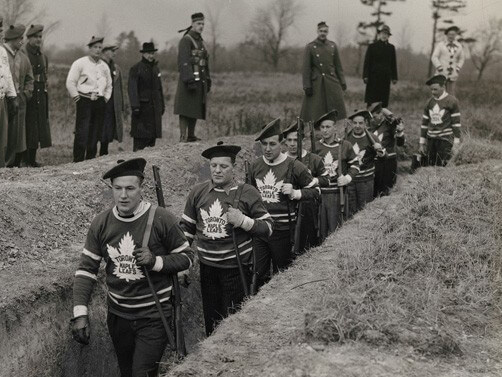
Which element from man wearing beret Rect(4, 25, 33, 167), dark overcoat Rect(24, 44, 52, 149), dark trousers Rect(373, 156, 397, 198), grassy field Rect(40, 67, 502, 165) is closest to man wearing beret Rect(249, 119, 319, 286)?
man wearing beret Rect(4, 25, 33, 167)

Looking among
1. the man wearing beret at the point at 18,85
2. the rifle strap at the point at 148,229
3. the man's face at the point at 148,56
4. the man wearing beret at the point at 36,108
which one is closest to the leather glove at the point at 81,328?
the rifle strap at the point at 148,229

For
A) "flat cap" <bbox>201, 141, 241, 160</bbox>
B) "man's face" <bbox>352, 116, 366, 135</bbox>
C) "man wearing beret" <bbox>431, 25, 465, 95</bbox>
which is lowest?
"man's face" <bbox>352, 116, 366, 135</bbox>

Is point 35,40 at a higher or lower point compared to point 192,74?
higher

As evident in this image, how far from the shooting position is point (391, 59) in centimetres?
1586

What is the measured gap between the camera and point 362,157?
11.4m

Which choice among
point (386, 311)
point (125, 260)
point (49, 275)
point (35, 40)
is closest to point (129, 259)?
point (125, 260)

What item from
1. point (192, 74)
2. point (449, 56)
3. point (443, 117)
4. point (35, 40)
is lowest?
point (443, 117)

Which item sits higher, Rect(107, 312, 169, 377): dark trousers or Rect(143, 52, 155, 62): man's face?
Rect(143, 52, 155, 62): man's face

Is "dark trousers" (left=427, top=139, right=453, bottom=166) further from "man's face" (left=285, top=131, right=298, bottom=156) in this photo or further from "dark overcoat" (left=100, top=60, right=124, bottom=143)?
"dark overcoat" (left=100, top=60, right=124, bottom=143)

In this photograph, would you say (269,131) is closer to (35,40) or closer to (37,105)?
(35,40)

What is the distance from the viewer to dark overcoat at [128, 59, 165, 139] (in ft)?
40.1

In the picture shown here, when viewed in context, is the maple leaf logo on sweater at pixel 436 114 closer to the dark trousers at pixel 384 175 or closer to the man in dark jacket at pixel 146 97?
the dark trousers at pixel 384 175

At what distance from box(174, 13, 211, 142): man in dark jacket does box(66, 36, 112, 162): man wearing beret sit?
1.36 metres

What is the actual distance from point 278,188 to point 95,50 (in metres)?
4.82
